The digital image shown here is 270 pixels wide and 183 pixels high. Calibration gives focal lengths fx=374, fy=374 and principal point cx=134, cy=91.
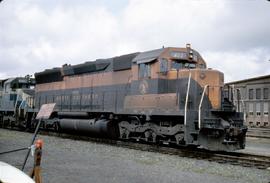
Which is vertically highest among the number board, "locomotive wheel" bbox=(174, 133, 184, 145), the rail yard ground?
the number board

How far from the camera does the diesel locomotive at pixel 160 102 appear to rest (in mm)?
13445

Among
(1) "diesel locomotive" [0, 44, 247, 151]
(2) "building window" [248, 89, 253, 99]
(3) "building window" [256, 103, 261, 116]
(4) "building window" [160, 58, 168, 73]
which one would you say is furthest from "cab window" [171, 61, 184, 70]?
(2) "building window" [248, 89, 253, 99]

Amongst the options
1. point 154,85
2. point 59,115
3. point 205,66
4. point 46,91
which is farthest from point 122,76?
point 46,91

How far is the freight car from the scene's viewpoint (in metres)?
13.4

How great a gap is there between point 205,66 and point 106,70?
518cm

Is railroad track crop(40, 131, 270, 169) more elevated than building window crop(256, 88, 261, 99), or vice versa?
building window crop(256, 88, 261, 99)

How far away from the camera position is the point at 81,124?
19.2m

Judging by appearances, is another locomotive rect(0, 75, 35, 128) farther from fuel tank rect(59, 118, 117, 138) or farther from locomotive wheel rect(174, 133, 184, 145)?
locomotive wheel rect(174, 133, 184, 145)

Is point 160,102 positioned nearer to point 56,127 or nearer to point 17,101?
point 56,127

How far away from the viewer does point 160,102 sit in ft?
48.2

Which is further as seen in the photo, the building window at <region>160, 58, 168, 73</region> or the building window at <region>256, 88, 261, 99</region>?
the building window at <region>256, 88, 261, 99</region>

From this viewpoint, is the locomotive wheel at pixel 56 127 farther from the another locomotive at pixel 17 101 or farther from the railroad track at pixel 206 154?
the railroad track at pixel 206 154

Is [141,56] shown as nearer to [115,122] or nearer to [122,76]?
[122,76]

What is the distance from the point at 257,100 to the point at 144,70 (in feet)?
140
